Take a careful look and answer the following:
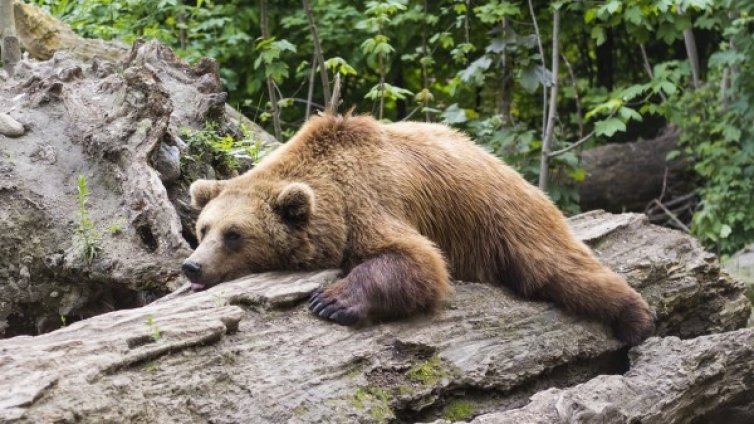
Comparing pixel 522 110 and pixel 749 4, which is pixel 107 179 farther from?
pixel 522 110

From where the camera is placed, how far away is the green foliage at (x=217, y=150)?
682 centimetres

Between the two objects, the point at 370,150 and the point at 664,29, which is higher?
the point at 664,29

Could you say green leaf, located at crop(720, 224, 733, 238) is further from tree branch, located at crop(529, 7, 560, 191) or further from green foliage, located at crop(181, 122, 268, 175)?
green foliage, located at crop(181, 122, 268, 175)

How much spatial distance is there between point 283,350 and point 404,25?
24.2 ft

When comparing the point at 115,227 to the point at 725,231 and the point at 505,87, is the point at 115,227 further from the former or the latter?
the point at 725,231

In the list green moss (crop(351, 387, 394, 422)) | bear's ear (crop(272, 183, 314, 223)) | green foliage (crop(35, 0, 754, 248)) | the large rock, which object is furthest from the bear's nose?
green foliage (crop(35, 0, 754, 248))

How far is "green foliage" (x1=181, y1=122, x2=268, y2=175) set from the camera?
6820 millimetres

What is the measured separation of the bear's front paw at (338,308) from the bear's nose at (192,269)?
66cm

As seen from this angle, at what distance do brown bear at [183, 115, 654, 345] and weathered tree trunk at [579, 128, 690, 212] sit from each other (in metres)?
5.94

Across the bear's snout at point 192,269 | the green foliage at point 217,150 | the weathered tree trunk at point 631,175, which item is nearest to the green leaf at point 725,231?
the weathered tree trunk at point 631,175

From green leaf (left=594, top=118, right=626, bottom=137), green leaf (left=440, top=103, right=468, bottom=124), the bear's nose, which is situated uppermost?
green leaf (left=440, top=103, right=468, bottom=124)

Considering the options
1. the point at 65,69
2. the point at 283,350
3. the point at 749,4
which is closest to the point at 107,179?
the point at 65,69

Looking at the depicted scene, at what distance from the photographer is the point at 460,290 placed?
17.8 feet

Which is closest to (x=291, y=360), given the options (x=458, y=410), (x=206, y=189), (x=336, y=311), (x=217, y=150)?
(x=336, y=311)
